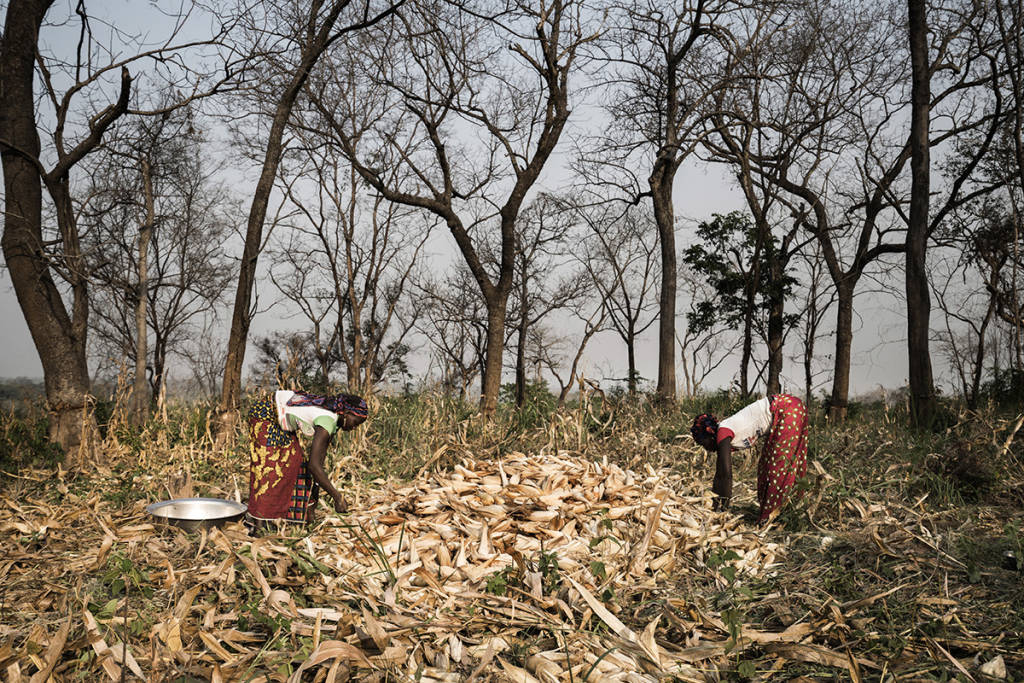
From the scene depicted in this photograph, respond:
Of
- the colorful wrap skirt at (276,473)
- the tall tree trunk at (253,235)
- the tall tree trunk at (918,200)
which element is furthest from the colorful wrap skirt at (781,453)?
the tall tree trunk at (253,235)

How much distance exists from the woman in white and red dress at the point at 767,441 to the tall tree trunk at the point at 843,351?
860cm

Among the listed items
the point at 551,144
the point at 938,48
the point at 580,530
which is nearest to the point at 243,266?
the point at 551,144

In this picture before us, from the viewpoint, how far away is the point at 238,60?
8328 mm

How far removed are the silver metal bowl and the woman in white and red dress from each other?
2.92 metres

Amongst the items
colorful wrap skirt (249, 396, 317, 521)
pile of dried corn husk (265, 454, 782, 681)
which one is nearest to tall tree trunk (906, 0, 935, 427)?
pile of dried corn husk (265, 454, 782, 681)

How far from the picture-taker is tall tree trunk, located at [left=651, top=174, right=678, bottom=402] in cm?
1083

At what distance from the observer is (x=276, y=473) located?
4.68 m

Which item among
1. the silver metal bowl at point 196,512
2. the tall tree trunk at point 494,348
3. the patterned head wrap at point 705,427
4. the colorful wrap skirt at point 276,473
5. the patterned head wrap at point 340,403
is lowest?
the silver metal bowl at point 196,512

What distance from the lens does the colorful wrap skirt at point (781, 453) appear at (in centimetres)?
471

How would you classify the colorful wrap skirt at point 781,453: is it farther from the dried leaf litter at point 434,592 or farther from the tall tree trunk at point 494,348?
the tall tree trunk at point 494,348

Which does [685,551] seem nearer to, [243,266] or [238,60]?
[243,266]

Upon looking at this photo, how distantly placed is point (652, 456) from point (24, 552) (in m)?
4.36

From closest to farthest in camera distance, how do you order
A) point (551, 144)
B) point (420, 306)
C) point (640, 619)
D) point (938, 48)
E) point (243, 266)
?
1. point (640, 619)
2. point (243, 266)
3. point (551, 144)
4. point (938, 48)
5. point (420, 306)

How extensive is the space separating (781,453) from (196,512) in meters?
3.69
